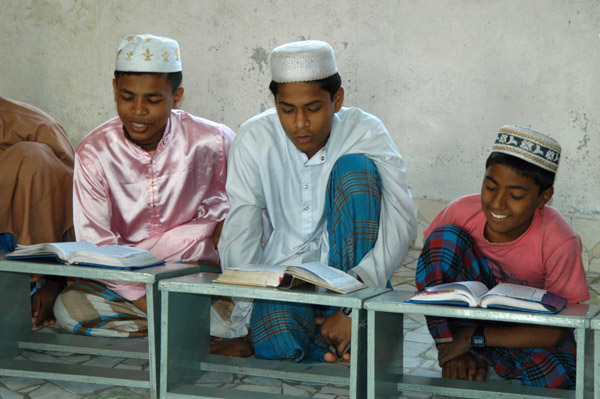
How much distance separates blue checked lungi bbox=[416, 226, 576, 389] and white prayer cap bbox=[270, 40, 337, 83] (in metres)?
0.75

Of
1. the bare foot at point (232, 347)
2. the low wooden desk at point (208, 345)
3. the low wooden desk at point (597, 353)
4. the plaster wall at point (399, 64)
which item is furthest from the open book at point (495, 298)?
the plaster wall at point (399, 64)

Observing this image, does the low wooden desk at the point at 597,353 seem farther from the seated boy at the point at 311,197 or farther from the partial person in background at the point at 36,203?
the partial person in background at the point at 36,203

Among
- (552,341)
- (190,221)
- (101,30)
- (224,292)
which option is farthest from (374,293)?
(101,30)

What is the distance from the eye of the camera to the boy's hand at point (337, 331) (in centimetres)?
279

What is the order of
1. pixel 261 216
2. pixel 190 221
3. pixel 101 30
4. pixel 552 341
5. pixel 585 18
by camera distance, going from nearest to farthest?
pixel 552 341 → pixel 261 216 → pixel 190 221 → pixel 585 18 → pixel 101 30

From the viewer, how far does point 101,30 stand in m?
5.97

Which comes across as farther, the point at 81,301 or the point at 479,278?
the point at 81,301

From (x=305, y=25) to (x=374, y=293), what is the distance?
3.49 m

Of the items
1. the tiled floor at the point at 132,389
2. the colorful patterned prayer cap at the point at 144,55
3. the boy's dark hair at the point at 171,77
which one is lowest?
the tiled floor at the point at 132,389

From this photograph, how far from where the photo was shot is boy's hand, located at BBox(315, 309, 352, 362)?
2.79 metres

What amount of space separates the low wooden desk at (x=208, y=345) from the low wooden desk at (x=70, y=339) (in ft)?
0.15

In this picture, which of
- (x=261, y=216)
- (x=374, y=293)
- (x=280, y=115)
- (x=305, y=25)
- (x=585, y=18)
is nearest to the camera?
(x=374, y=293)

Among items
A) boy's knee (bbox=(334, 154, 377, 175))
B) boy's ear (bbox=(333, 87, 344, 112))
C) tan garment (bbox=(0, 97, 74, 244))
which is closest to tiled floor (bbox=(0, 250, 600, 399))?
tan garment (bbox=(0, 97, 74, 244))

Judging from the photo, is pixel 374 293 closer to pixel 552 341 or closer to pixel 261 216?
pixel 552 341
